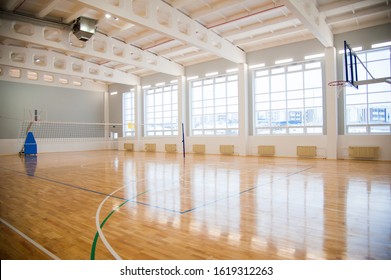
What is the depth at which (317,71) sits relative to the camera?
12.0 m

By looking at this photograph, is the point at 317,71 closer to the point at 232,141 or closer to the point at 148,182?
the point at 232,141

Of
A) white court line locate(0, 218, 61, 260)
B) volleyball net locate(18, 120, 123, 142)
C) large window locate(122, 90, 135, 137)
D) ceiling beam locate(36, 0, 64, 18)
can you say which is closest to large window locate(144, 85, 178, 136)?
large window locate(122, 90, 135, 137)

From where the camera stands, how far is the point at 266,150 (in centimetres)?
1306

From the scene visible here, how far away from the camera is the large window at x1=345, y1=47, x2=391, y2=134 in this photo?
34.3 feet

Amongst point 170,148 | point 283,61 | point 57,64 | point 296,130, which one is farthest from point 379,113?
point 57,64

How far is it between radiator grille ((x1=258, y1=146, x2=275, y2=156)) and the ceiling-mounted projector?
30.2ft

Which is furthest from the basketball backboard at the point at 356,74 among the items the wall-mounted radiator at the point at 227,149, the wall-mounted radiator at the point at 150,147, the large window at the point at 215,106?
the wall-mounted radiator at the point at 150,147

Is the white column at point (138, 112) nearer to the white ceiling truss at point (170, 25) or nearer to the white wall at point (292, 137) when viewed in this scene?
the white wall at point (292, 137)

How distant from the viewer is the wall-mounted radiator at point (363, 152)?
1034 centimetres

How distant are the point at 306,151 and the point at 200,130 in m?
6.35

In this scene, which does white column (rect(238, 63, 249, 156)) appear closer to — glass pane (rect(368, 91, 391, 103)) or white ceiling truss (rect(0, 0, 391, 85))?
white ceiling truss (rect(0, 0, 391, 85))
